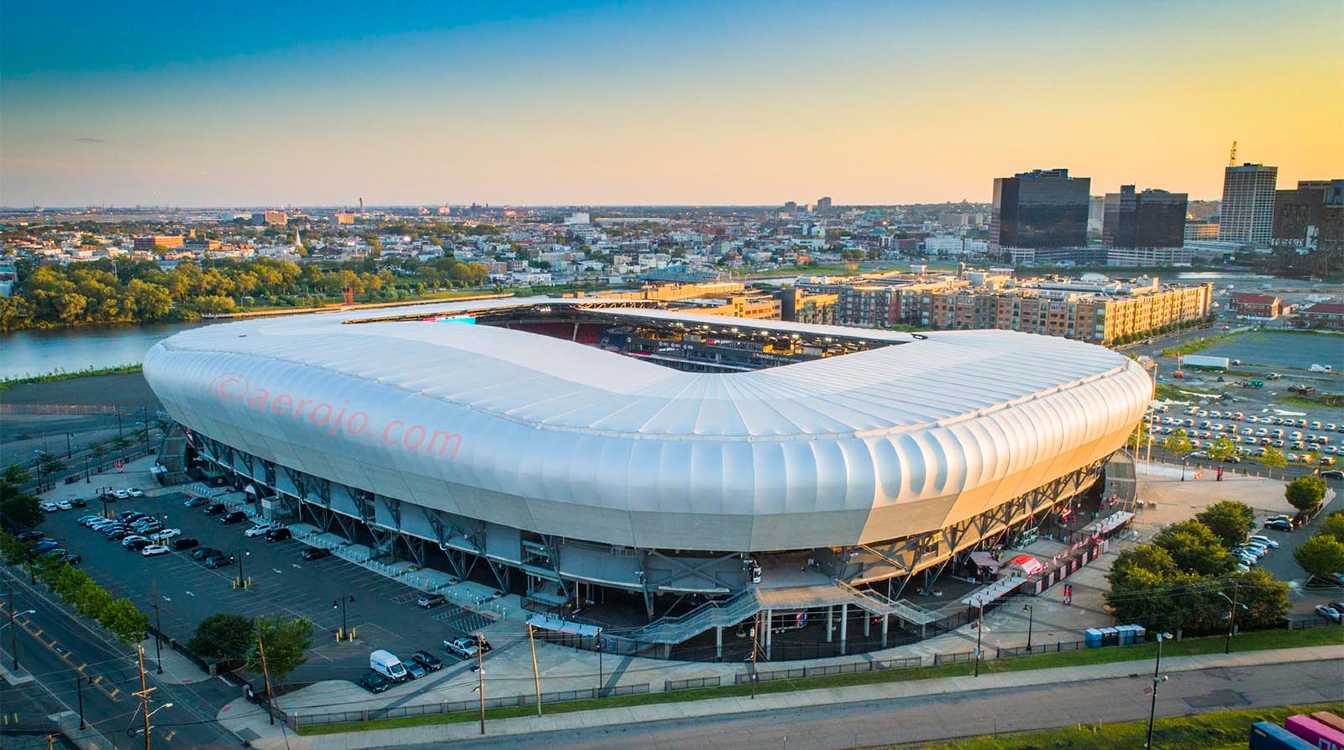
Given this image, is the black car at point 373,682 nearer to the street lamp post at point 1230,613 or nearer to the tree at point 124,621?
the tree at point 124,621

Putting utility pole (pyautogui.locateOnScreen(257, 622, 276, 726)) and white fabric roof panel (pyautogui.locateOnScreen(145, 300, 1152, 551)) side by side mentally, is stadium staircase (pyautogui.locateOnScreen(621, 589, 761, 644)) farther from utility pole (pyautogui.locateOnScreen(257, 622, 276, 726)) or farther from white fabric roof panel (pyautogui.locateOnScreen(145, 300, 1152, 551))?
utility pole (pyautogui.locateOnScreen(257, 622, 276, 726))

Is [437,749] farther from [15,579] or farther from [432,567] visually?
[15,579]

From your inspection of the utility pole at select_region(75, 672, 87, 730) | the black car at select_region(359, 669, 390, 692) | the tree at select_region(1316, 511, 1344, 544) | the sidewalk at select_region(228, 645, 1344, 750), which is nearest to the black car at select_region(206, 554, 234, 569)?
the utility pole at select_region(75, 672, 87, 730)

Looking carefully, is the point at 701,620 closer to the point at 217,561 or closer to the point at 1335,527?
the point at 217,561

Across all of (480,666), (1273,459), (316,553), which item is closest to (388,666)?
(480,666)

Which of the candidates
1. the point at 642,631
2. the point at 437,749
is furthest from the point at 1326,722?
the point at 437,749
